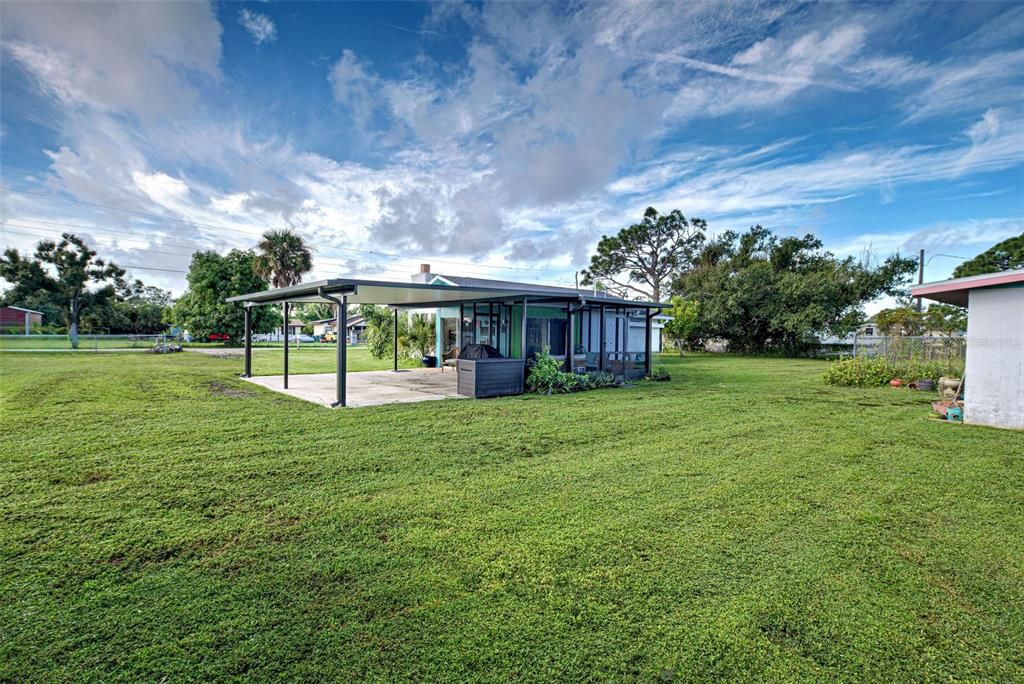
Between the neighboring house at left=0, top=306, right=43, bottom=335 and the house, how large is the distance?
116 feet

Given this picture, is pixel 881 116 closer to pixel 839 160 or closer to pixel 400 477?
pixel 839 160

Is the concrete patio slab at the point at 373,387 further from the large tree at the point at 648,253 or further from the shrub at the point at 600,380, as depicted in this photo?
the large tree at the point at 648,253

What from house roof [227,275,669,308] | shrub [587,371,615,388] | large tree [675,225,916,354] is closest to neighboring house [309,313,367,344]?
house roof [227,275,669,308]

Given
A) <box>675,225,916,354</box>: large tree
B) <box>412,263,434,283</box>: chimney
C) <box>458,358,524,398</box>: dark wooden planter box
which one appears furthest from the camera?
<box>675,225,916,354</box>: large tree

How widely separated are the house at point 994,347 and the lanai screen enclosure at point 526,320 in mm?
6483

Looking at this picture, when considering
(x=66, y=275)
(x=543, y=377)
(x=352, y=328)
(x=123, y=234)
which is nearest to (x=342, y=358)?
(x=543, y=377)

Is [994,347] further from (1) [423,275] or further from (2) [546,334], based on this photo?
(1) [423,275]

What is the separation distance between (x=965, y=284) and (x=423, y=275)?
53.6ft

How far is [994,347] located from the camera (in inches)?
272

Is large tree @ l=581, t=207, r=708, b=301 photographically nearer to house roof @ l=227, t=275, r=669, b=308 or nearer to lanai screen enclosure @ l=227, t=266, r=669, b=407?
lanai screen enclosure @ l=227, t=266, r=669, b=407

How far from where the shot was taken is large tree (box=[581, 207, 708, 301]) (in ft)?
122

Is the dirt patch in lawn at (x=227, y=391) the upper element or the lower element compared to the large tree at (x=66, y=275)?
lower

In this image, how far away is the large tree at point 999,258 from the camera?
27.6m

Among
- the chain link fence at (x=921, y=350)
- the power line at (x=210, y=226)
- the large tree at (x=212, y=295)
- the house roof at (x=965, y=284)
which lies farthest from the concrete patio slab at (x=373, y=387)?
the large tree at (x=212, y=295)
